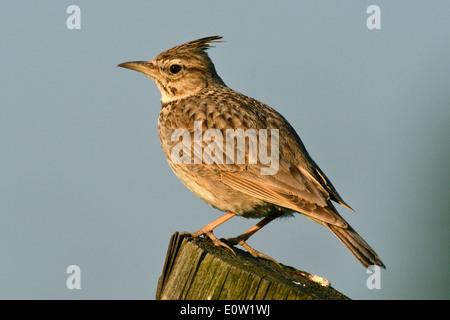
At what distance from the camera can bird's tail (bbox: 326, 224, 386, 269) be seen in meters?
5.71

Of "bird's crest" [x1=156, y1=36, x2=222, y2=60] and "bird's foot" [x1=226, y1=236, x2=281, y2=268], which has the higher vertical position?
"bird's crest" [x1=156, y1=36, x2=222, y2=60]

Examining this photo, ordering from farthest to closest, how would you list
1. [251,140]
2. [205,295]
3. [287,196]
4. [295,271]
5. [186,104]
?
[186,104], [251,140], [287,196], [295,271], [205,295]

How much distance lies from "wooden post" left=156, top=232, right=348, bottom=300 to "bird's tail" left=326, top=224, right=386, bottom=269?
66 centimetres

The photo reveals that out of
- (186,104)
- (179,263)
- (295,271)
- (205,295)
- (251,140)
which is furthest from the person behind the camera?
(186,104)

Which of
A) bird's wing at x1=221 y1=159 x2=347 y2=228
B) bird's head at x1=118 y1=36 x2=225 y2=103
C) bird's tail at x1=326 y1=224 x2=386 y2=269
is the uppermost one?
bird's head at x1=118 y1=36 x2=225 y2=103

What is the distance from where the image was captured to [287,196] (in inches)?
244

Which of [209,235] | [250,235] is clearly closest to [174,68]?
[250,235]

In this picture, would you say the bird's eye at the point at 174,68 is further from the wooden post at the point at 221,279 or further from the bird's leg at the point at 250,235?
the wooden post at the point at 221,279

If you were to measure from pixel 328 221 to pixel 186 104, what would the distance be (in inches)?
96.1

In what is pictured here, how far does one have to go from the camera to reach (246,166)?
655cm

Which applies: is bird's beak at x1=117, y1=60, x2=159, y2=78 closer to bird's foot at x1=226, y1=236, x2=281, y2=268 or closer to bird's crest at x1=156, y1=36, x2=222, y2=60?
bird's crest at x1=156, y1=36, x2=222, y2=60

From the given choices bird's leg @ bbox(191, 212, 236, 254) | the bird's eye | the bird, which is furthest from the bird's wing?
the bird's eye
